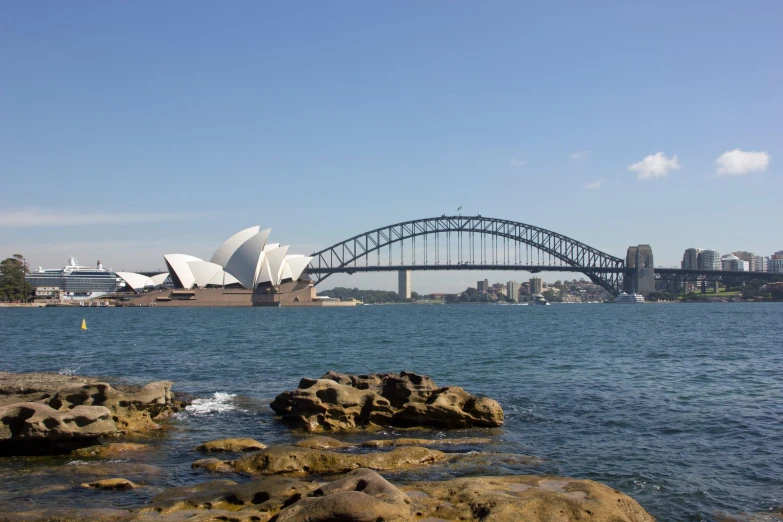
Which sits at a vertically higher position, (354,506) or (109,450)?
(354,506)

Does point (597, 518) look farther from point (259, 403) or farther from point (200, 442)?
point (259, 403)

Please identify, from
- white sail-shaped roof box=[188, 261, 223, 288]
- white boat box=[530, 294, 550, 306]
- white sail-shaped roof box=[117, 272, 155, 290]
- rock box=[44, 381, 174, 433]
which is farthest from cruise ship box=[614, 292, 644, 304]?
rock box=[44, 381, 174, 433]

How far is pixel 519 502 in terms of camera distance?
5539 mm

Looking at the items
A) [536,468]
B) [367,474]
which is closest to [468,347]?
[536,468]

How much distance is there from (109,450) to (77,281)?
417ft

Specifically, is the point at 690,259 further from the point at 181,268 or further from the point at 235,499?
the point at 235,499

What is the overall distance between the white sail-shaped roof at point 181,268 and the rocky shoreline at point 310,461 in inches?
2878

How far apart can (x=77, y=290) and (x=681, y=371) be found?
407 feet

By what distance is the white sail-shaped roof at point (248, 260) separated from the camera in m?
78.2

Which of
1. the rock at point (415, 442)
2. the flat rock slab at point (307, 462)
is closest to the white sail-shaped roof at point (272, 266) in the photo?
the rock at point (415, 442)

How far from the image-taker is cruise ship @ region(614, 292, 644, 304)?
356 feet

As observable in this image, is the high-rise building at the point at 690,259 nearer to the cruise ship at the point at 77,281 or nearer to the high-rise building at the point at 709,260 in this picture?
the high-rise building at the point at 709,260

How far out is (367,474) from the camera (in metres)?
5.84

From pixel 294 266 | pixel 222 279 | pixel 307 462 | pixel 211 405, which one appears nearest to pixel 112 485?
pixel 307 462
